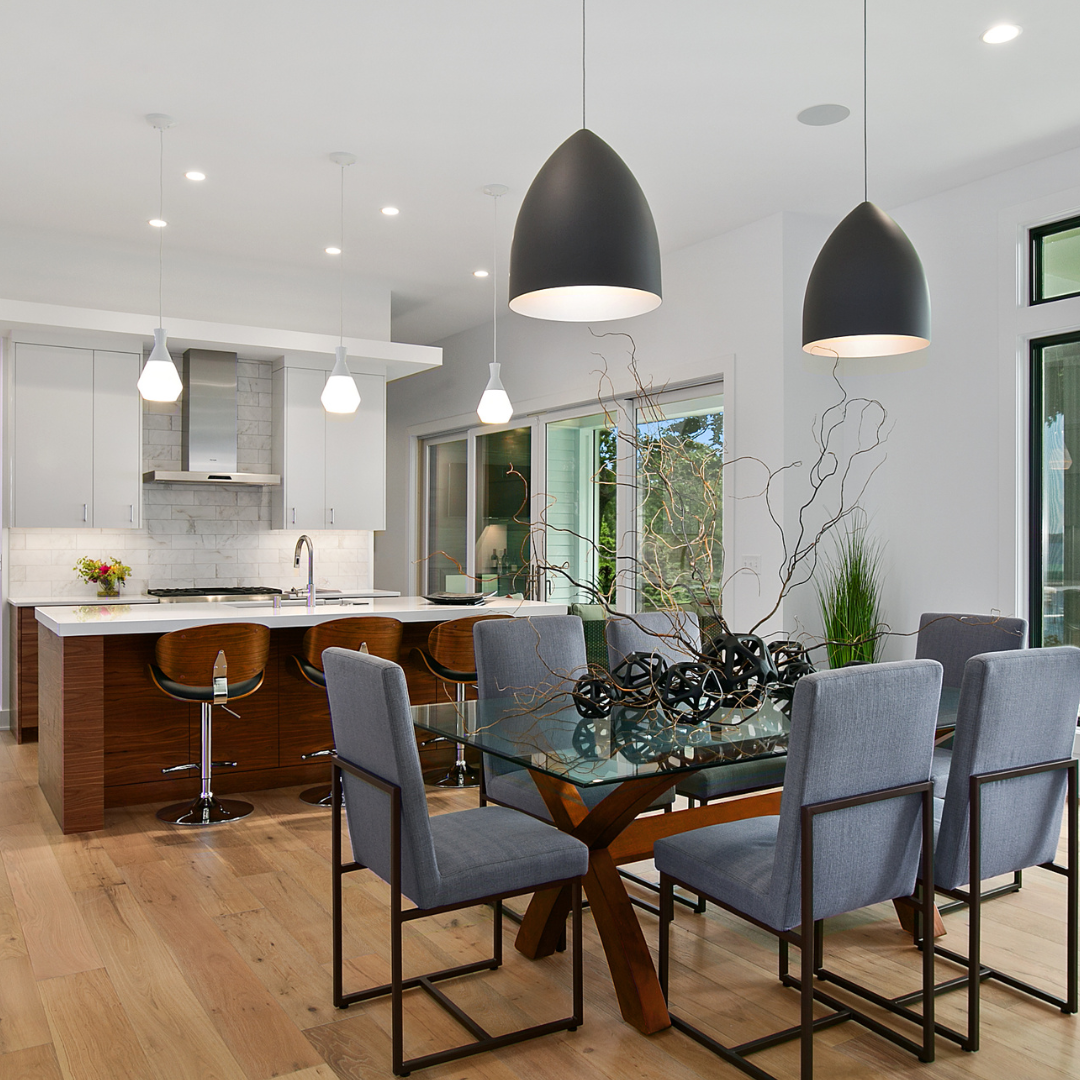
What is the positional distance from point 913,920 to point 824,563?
2794 mm

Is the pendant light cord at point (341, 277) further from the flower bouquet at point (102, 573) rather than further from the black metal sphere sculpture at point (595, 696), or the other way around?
the black metal sphere sculpture at point (595, 696)

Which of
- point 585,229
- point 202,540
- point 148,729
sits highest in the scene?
point 585,229

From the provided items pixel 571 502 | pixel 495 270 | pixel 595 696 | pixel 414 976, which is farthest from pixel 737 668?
pixel 571 502

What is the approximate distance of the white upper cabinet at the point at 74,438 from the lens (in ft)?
19.4

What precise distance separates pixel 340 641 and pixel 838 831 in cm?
269

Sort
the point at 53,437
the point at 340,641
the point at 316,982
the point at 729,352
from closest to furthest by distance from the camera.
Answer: the point at 316,982, the point at 340,641, the point at 729,352, the point at 53,437

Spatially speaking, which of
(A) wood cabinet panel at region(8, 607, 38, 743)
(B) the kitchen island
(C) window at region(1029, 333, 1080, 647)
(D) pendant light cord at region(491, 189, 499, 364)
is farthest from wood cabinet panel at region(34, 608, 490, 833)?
(C) window at region(1029, 333, 1080, 647)

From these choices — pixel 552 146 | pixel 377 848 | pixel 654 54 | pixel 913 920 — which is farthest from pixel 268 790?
pixel 654 54

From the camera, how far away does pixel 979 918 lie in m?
2.36

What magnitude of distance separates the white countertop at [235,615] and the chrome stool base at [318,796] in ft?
2.63

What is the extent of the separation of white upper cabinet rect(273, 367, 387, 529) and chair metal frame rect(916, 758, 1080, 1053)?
500 centimetres

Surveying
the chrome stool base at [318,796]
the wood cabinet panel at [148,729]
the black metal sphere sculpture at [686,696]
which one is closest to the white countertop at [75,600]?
the wood cabinet panel at [148,729]

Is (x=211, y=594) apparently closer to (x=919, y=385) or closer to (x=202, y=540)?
(x=202, y=540)

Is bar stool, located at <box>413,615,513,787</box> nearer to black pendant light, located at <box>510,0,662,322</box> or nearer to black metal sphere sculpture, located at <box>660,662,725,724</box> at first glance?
black metal sphere sculpture, located at <box>660,662,725,724</box>
